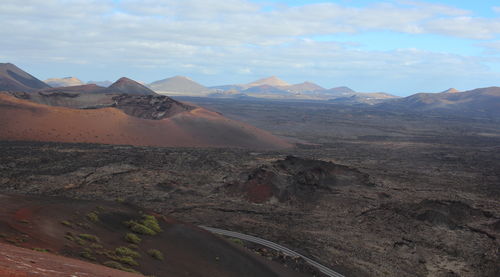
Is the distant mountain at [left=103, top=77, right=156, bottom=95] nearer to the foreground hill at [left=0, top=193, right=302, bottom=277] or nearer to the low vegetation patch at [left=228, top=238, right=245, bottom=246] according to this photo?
the low vegetation patch at [left=228, top=238, right=245, bottom=246]

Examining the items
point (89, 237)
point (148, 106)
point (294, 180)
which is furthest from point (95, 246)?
point (148, 106)

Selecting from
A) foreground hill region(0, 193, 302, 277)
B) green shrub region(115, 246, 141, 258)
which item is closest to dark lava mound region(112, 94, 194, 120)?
foreground hill region(0, 193, 302, 277)

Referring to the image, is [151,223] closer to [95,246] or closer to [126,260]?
[95,246]

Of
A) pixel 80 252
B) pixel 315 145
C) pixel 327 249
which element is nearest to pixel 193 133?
pixel 315 145

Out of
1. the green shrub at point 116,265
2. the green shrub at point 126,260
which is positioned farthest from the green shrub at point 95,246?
the green shrub at point 116,265

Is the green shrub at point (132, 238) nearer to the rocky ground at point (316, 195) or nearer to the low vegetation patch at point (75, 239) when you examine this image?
the low vegetation patch at point (75, 239)
